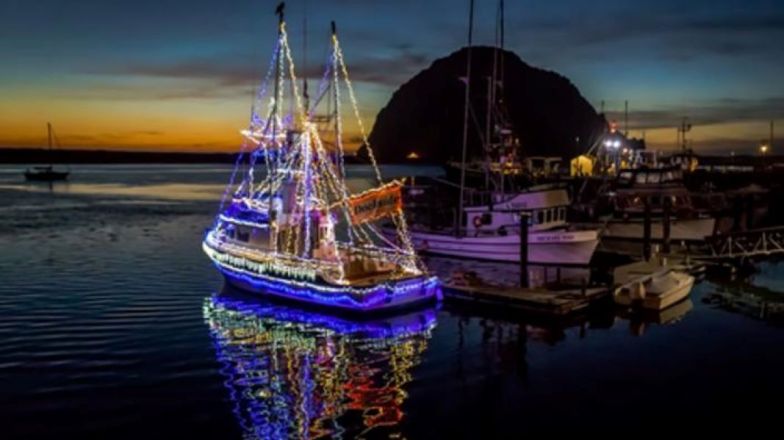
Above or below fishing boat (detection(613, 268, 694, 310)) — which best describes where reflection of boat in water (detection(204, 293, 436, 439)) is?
below

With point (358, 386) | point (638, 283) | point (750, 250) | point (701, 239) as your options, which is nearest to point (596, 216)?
point (701, 239)

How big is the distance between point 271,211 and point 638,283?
49.2 ft

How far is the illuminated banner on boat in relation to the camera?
2773 centimetres

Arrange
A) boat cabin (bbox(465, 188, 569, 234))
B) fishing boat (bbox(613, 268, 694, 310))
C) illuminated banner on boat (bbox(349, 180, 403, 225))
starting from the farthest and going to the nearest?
boat cabin (bbox(465, 188, 569, 234)) → illuminated banner on boat (bbox(349, 180, 403, 225)) → fishing boat (bbox(613, 268, 694, 310))

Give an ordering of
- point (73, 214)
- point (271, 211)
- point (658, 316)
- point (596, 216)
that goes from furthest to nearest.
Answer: point (73, 214) < point (596, 216) < point (271, 211) < point (658, 316)

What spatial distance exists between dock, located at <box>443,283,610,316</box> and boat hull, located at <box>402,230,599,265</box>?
8632 mm

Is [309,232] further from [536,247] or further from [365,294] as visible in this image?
[536,247]

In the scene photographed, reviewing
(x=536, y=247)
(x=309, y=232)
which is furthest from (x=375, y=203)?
(x=536, y=247)

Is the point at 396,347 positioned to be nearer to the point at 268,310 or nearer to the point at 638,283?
the point at 268,310

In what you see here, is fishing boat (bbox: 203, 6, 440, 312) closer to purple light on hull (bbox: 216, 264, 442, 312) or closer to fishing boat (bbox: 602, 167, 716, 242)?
purple light on hull (bbox: 216, 264, 442, 312)

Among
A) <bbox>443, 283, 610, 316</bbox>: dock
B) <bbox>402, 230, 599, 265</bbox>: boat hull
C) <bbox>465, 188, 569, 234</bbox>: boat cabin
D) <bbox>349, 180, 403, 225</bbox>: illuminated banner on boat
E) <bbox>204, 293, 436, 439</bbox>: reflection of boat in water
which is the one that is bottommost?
<bbox>204, 293, 436, 439</bbox>: reflection of boat in water

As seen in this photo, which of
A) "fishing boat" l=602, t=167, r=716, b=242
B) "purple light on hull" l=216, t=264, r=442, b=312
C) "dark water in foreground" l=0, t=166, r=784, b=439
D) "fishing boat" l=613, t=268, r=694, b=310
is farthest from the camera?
"fishing boat" l=602, t=167, r=716, b=242

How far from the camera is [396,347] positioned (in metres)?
23.1

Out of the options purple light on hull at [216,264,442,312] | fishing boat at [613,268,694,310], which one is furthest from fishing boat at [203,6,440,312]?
fishing boat at [613,268,694,310]
